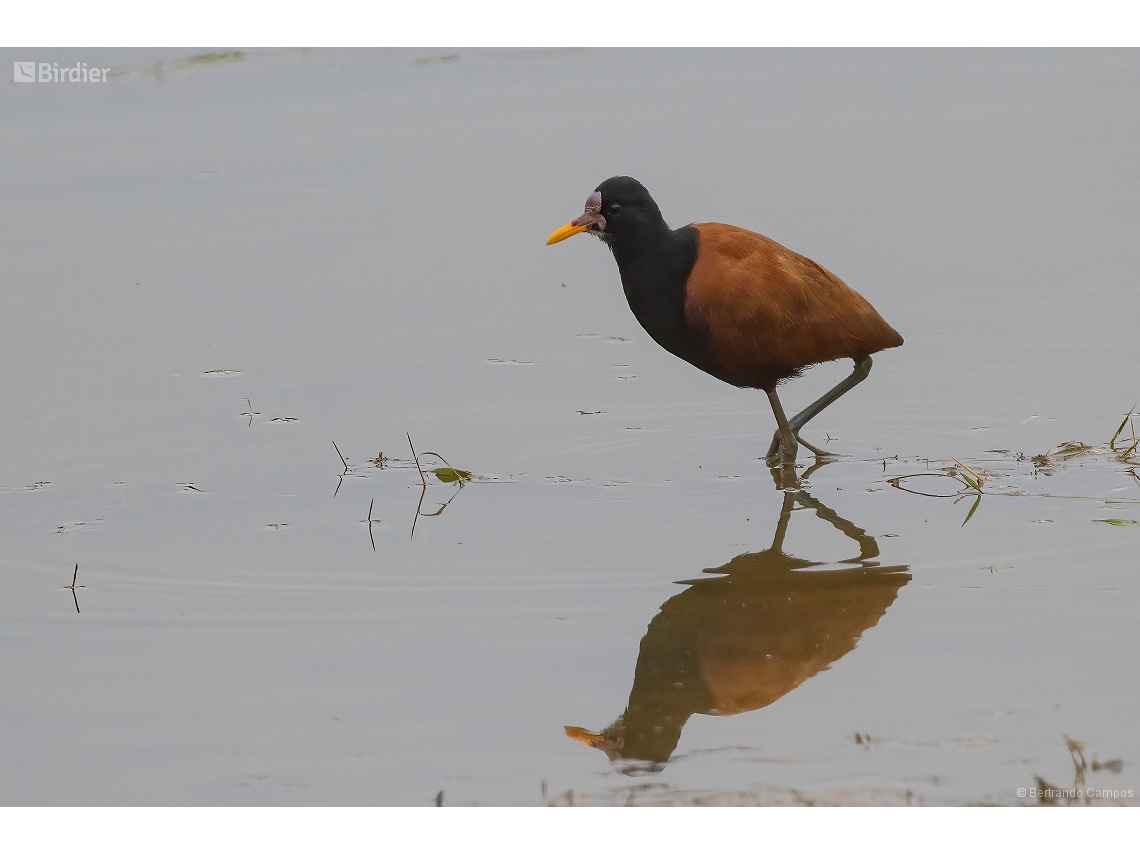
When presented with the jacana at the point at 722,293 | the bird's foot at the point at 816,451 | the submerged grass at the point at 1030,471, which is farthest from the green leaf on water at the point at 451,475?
the submerged grass at the point at 1030,471

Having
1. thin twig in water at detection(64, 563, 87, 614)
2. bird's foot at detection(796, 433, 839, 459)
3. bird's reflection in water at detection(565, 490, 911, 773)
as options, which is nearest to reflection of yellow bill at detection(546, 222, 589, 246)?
bird's foot at detection(796, 433, 839, 459)

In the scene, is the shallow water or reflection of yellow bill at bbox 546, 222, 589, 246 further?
reflection of yellow bill at bbox 546, 222, 589, 246

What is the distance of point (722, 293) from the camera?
6.60 metres

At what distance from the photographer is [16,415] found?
770 cm

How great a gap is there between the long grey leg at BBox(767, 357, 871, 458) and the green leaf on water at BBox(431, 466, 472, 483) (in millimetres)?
1359

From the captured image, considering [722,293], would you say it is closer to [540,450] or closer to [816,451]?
[816,451]

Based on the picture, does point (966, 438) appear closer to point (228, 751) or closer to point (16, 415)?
point (228, 751)

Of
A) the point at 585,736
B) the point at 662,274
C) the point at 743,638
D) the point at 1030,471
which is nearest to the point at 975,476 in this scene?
the point at 1030,471

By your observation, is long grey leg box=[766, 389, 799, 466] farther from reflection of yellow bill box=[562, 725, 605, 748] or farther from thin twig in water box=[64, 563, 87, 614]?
thin twig in water box=[64, 563, 87, 614]

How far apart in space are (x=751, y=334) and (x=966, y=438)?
1218 mm

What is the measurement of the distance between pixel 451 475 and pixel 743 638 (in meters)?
1.98

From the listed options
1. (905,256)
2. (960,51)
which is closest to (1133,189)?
(905,256)

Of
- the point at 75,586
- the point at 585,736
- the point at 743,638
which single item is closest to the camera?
the point at 585,736

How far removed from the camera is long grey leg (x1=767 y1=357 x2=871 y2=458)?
7.07 m
